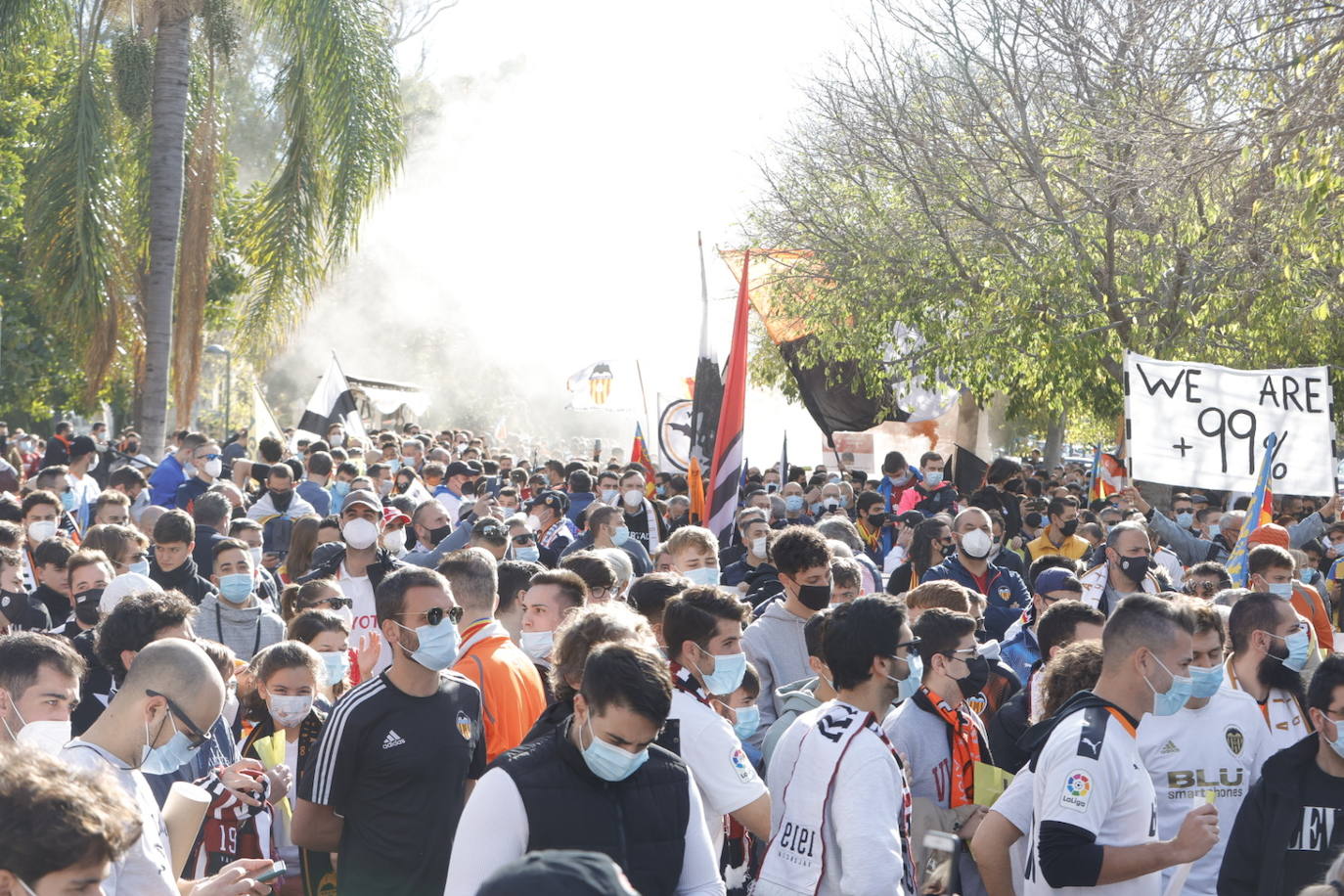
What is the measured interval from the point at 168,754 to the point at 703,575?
371 cm

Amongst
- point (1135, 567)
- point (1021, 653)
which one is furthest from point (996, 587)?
point (1021, 653)

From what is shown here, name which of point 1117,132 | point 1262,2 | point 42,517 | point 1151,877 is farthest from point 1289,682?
point 1262,2

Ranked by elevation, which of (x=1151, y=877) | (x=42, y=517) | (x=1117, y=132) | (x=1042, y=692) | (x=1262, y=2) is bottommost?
(x=1151, y=877)

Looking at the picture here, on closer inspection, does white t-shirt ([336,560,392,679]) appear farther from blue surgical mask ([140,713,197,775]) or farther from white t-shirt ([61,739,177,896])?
white t-shirt ([61,739,177,896])

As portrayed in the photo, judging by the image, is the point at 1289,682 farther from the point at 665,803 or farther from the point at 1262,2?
the point at 1262,2

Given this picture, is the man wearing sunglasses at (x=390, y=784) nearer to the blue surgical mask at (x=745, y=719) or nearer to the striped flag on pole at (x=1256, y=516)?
the blue surgical mask at (x=745, y=719)

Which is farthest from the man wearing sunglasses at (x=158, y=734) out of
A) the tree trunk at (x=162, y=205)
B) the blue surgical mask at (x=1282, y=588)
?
the tree trunk at (x=162, y=205)

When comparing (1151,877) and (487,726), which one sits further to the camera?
(487,726)

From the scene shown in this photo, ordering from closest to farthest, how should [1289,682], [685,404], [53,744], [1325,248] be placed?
[53,744] → [1289,682] → [1325,248] → [685,404]

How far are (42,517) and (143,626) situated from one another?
455 centimetres

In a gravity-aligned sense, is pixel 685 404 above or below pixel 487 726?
above

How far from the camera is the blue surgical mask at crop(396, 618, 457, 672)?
4574 mm

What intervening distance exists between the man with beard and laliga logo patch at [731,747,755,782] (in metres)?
2.29

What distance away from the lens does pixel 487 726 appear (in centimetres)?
504
